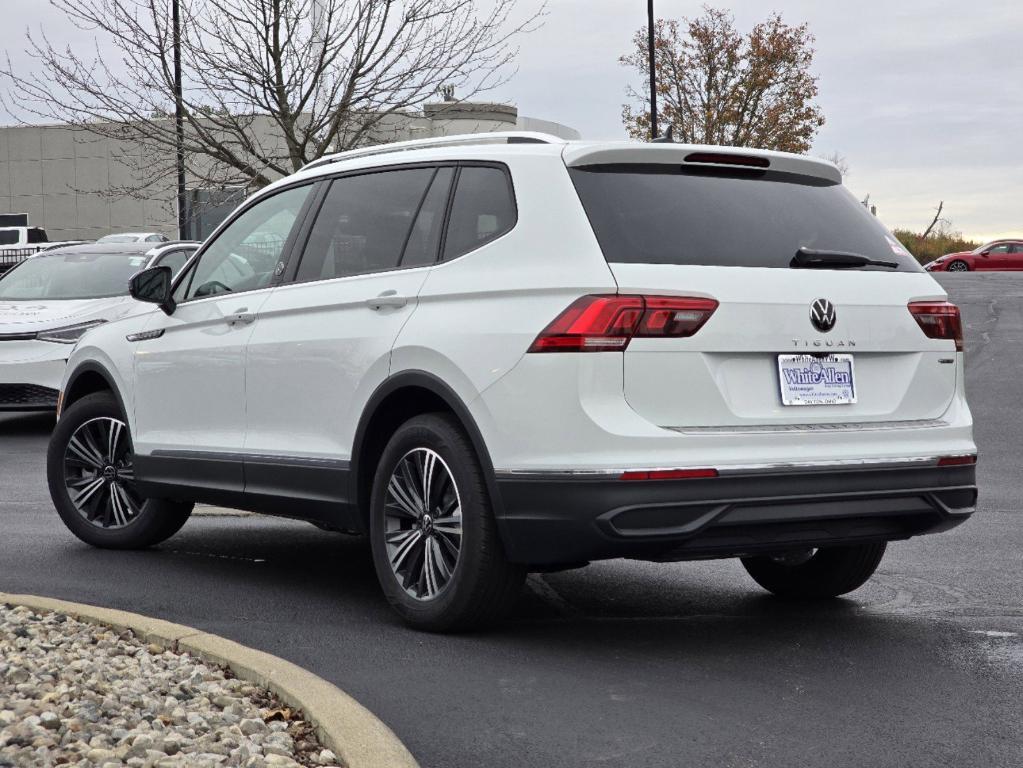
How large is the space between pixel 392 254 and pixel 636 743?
2.62 m

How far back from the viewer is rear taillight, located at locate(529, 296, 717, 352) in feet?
17.6

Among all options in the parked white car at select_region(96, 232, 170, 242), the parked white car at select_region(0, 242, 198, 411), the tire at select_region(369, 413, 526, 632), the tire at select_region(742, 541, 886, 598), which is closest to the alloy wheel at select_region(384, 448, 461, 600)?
the tire at select_region(369, 413, 526, 632)

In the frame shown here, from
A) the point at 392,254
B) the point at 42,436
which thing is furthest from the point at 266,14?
the point at 392,254

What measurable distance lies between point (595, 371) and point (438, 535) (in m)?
1.10

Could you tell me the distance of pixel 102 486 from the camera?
28.0 feet

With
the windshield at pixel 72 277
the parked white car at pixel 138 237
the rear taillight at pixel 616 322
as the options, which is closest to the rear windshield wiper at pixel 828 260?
the rear taillight at pixel 616 322

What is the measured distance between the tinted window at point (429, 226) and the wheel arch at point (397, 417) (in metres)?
0.53

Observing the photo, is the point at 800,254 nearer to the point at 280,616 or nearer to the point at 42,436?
the point at 280,616

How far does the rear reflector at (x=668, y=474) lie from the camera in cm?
532

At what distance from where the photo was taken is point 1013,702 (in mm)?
5027

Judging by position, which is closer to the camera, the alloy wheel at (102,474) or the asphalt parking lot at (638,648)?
the asphalt parking lot at (638,648)

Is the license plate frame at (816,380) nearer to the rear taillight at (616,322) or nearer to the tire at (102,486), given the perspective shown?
the rear taillight at (616,322)

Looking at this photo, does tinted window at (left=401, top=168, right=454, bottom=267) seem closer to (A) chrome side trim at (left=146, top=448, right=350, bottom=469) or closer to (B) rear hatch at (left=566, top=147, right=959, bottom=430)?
(B) rear hatch at (left=566, top=147, right=959, bottom=430)

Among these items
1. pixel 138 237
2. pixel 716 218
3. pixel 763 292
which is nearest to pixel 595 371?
pixel 763 292
